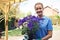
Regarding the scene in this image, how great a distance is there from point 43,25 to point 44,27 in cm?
3

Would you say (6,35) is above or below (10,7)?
below

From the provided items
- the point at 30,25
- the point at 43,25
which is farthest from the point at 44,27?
the point at 30,25

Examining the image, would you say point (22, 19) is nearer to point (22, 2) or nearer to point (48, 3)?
point (22, 2)

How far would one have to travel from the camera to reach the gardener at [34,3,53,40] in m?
2.18

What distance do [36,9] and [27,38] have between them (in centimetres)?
35

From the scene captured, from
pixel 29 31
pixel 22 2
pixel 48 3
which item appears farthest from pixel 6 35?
pixel 48 3

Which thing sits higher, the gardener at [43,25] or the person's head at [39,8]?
the person's head at [39,8]

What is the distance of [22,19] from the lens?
222 cm

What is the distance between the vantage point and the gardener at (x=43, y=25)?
2182mm

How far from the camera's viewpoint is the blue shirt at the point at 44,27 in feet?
7.16

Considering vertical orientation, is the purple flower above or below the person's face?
below

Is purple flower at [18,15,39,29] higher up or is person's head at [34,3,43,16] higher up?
person's head at [34,3,43,16]

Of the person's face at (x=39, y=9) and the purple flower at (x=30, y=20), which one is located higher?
the person's face at (x=39, y=9)

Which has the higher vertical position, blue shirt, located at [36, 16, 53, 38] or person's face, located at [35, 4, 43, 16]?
person's face, located at [35, 4, 43, 16]
